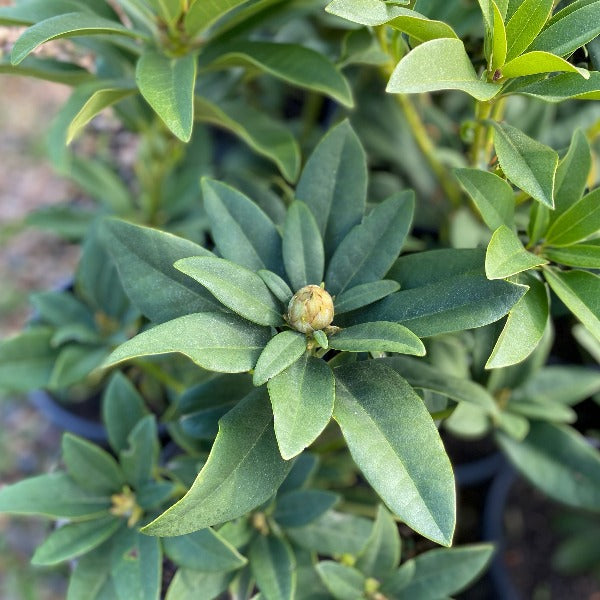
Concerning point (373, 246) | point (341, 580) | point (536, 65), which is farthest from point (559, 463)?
point (536, 65)

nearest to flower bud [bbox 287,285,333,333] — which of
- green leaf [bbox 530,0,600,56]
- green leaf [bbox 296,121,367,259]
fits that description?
green leaf [bbox 296,121,367,259]

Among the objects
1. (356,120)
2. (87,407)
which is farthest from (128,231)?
(87,407)

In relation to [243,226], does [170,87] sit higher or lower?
higher

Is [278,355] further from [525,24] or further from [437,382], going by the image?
[525,24]

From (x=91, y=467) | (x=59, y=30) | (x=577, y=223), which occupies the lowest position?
(x=91, y=467)

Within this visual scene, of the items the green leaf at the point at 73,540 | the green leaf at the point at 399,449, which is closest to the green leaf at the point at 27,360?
the green leaf at the point at 73,540

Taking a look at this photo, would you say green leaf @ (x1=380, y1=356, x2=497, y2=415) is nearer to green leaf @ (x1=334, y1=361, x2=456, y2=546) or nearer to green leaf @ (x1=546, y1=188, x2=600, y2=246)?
green leaf @ (x1=334, y1=361, x2=456, y2=546)

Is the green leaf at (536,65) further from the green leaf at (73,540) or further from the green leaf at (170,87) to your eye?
the green leaf at (73,540)
